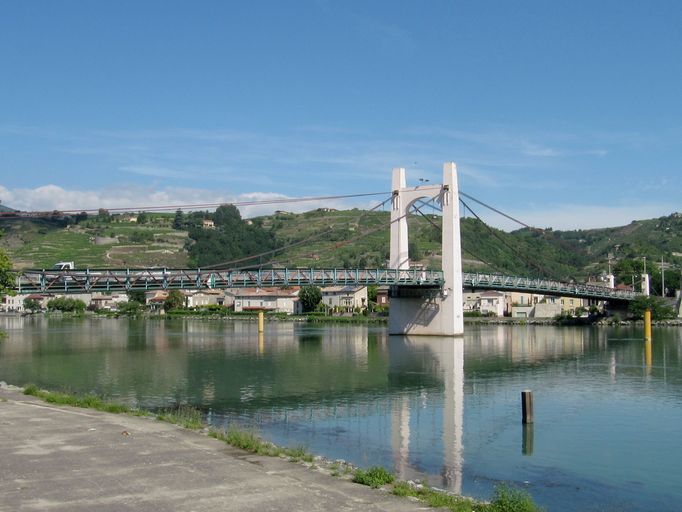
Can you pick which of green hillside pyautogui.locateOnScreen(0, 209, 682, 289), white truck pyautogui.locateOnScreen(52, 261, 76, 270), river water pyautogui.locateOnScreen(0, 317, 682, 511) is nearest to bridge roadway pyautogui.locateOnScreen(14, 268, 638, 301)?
river water pyautogui.locateOnScreen(0, 317, 682, 511)

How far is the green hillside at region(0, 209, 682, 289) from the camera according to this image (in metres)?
119

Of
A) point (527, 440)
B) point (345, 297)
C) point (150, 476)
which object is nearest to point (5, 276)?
point (527, 440)

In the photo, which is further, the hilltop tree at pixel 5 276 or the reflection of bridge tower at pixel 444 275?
the reflection of bridge tower at pixel 444 275

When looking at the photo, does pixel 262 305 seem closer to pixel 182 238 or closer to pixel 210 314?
pixel 210 314

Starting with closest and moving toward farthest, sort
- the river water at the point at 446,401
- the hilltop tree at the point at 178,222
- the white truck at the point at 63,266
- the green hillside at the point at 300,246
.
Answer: the river water at the point at 446,401, the white truck at the point at 63,266, the green hillside at the point at 300,246, the hilltop tree at the point at 178,222

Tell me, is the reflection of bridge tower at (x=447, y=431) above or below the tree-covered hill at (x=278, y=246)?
below

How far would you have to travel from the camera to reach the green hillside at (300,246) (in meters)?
119

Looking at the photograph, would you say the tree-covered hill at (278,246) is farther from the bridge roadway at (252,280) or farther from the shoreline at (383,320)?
the bridge roadway at (252,280)

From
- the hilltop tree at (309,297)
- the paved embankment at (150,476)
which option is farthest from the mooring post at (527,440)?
the hilltop tree at (309,297)

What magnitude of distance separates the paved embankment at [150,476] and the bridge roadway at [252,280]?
1971cm

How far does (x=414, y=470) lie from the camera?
13.1 metres

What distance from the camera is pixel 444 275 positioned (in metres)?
48.4

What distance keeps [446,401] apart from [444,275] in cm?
2692

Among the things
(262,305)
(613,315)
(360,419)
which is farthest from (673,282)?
(360,419)
